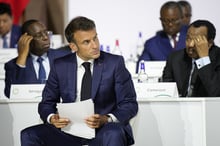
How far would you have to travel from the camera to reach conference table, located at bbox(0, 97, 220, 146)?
3820 mm

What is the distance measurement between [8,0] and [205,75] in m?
3.83

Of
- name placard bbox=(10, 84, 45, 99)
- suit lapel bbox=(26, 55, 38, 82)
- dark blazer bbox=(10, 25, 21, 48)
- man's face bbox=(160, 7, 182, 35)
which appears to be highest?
man's face bbox=(160, 7, 182, 35)

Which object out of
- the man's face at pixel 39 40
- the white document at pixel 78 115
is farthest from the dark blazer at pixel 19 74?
the white document at pixel 78 115

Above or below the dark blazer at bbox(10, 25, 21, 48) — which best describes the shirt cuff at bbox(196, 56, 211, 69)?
below

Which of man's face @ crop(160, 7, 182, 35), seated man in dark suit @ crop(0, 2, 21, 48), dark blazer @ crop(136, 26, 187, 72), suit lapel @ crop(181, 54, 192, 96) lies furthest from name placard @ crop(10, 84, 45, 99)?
seated man in dark suit @ crop(0, 2, 21, 48)

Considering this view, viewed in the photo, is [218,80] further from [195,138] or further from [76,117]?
[76,117]

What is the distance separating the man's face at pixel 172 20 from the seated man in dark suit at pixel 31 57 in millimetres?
1146

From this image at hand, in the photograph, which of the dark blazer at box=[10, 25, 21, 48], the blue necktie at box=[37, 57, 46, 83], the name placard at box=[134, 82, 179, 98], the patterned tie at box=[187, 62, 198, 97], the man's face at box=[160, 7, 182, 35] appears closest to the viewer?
the name placard at box=[134, 82, 179, 98]

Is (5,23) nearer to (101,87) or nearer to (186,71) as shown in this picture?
(186,71)

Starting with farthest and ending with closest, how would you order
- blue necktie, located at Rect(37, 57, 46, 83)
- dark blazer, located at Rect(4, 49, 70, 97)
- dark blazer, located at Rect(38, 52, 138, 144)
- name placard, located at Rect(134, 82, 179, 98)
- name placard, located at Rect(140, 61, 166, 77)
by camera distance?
name placard, located at Rect(140, 61, 166, 77) → blue necktie, located at Rect(37, 57, 46, 83) → dark blazer, located at Rect(4, 49, 70, 97) → name placard, located at Rect(134, 82, 179, 98) → dark blazer, located at Rect(38, 52, 138, 144)

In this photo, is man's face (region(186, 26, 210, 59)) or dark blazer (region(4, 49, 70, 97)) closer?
man's face (region(186, 26, 210, 59))

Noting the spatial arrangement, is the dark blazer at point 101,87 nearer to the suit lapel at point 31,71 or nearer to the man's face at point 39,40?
the suit lapel at point 31,71

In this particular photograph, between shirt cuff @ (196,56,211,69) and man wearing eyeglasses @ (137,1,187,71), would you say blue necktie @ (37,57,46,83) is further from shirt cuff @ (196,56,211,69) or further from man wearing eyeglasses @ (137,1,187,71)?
shirt cuff @ (196,56,211,69)

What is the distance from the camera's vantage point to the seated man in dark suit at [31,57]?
490cm
